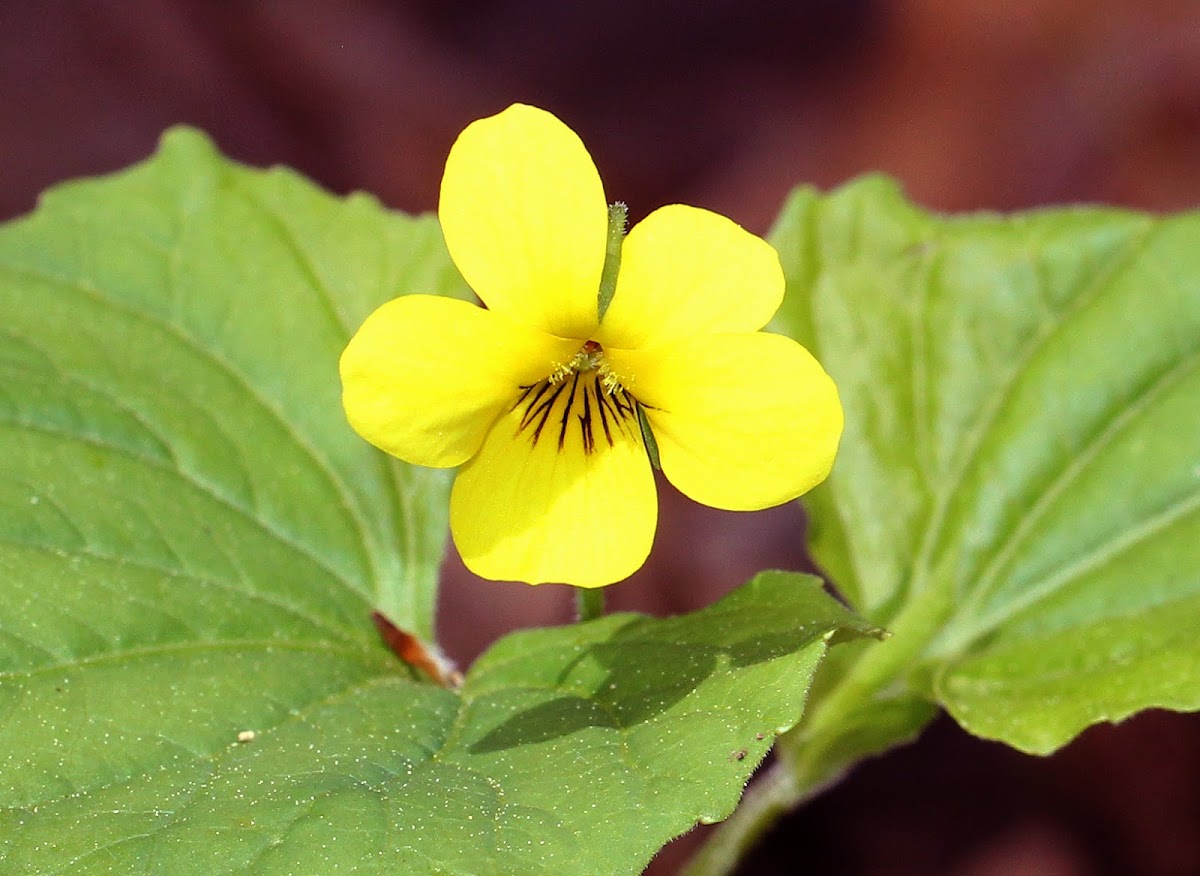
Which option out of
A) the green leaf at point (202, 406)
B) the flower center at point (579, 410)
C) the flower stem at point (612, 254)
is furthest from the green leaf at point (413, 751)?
the flower stem at point (612, 254)

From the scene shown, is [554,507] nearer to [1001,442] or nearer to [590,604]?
[590,604]

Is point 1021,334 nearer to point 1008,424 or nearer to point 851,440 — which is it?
point 1008,424

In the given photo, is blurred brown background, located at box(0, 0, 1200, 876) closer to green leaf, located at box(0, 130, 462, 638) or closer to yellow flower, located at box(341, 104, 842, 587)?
green leaf, located at box(0, 130, 462, 638)

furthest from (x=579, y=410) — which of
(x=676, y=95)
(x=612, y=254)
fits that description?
(x=676, y=95)

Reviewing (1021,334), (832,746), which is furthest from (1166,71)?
(832,746)

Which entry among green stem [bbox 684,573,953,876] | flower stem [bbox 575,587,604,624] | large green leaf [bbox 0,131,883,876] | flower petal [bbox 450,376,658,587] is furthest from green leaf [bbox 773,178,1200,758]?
flower petal [bbox 450,376,658,587]

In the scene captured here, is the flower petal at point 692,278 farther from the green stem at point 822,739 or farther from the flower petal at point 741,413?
the green stem at point 822,739
